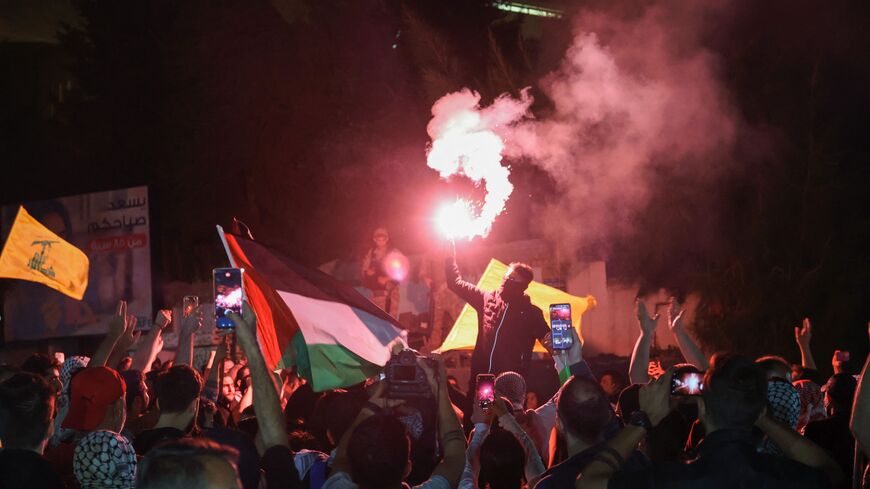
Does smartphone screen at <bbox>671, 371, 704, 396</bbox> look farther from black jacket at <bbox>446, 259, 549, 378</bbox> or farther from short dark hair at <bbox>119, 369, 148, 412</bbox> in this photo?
black jacket at <bbox>446, 259, 549, 378</bbox>

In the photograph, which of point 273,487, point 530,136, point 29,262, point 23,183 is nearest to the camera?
point 273,487

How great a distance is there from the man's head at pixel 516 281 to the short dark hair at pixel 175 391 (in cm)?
399

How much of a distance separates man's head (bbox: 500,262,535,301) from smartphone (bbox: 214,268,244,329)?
13.4ft

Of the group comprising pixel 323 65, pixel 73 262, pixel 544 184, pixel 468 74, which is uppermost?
pixel 323 65

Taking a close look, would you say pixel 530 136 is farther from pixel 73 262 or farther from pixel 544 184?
pixel 73 262

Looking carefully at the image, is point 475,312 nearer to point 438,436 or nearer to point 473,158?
point 473,158

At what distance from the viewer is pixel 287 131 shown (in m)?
19.3

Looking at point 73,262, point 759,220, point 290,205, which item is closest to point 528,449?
point 73,262

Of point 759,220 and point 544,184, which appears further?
point 544,184

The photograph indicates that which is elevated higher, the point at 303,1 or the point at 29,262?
the point at 303,1

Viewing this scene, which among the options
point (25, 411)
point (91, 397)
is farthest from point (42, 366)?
point (25, 411)

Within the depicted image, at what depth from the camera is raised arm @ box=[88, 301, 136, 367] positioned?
5508 mm

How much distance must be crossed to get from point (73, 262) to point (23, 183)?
52.9 ft

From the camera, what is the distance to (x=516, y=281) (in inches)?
307
